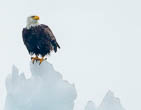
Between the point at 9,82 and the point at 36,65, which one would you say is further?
the point at 9,82

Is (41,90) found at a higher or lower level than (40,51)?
lower

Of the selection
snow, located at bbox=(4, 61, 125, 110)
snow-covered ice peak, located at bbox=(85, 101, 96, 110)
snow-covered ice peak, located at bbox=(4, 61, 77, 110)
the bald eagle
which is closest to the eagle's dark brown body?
the bald eagle

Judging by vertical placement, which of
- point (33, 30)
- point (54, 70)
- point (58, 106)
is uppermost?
point (33, 30)

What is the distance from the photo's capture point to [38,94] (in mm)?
23875

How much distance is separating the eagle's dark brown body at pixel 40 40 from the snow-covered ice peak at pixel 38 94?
1.36 meters

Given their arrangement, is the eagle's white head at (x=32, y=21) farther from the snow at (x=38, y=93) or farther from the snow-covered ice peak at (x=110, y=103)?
the snow-covered ice peak at (x=110, y=103)

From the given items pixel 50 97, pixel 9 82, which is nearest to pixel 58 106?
pixel 50 97

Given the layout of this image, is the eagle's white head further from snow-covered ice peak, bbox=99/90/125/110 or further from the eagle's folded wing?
snow-covered ice peak, bbox=99/90/125/110

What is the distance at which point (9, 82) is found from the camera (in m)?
24.3

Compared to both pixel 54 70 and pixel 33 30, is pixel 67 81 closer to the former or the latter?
pixel 54 70

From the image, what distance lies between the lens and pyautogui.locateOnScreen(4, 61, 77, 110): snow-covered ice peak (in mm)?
23734

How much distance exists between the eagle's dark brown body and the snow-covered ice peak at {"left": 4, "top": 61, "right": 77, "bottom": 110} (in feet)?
4.45

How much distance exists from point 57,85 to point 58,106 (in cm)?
93

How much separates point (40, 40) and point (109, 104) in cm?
512
